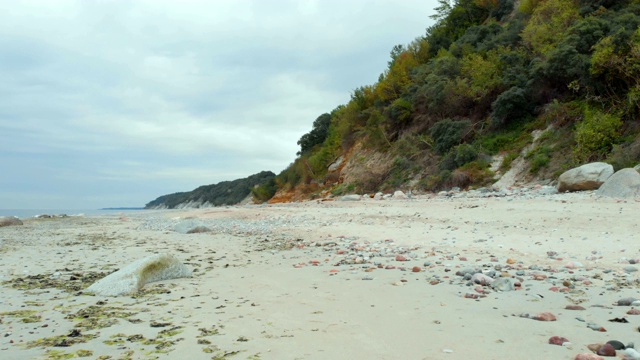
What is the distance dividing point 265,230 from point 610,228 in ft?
27.7

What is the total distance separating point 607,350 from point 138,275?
485cm

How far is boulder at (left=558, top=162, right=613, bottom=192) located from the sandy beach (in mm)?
3717

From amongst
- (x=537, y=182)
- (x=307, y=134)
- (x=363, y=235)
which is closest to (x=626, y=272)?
(x=363, y=235)

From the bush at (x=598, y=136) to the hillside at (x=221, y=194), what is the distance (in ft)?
134

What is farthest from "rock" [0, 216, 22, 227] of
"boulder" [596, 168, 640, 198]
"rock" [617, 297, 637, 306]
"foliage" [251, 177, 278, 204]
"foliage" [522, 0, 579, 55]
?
"foliage" [522, 0, 579, 55]

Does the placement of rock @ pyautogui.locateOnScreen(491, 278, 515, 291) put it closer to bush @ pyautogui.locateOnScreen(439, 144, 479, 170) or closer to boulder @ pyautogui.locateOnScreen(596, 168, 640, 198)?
boulder @ pyautogui.locateOnScreen(596, 168, 640, 198)

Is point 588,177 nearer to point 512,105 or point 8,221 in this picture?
point 512,105

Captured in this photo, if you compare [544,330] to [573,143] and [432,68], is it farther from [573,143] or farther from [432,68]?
[432,68]

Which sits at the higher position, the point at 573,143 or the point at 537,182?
the point at 573,143

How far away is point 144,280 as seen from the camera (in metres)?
5.43

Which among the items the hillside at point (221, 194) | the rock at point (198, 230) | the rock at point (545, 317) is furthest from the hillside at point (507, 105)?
the hillside at point (221, 194)

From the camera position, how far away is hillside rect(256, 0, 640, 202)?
15641mm

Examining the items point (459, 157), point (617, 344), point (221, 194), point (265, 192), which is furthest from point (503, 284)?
point (221, 194)

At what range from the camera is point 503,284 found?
13.8ft
